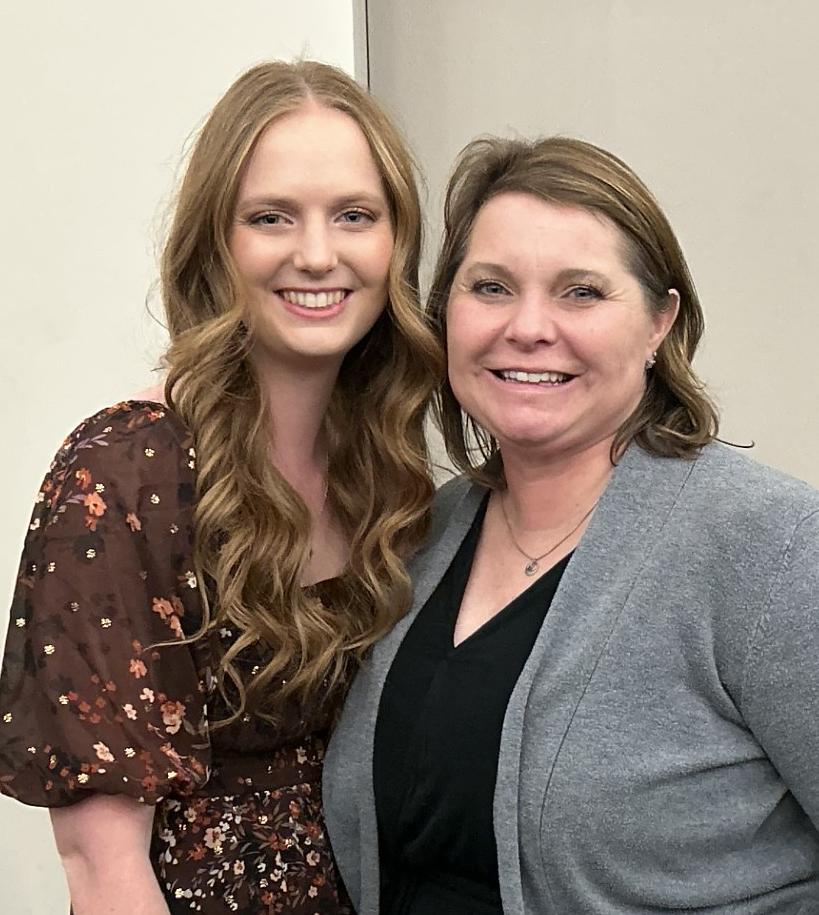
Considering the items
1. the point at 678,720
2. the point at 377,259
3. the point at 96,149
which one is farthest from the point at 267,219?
the point at 96,149

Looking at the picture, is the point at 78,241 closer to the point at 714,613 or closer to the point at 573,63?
the point at 573,63

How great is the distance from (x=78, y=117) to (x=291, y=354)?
0.87m

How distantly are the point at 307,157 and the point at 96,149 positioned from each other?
2.76ft

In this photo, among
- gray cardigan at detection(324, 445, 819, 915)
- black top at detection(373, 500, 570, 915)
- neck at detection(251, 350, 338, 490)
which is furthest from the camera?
neck at detection(251, 350, 338, 490)

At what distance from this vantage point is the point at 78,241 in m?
2.17

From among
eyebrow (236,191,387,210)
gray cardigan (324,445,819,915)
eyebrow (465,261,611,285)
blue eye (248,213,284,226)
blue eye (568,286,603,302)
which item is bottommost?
gray cardigan (324,445,819,915)

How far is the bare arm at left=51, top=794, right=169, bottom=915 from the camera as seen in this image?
1354mm

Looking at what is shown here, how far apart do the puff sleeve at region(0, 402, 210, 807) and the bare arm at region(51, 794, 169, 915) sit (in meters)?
0.03

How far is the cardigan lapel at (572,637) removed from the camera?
50.6 inches

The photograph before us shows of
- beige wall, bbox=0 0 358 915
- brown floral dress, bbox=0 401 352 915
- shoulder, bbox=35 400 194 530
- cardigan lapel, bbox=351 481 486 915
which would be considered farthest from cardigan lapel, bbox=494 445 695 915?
beige wall, bbox=0 0 358 915

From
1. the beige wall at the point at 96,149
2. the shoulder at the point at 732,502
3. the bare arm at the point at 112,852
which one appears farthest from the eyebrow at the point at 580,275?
the beige wall at the point at 96,149

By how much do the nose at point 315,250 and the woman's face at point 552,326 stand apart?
0.53ft

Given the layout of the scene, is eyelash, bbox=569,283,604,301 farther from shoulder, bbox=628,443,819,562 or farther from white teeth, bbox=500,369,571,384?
shoulder, bbox=628,443,819,562

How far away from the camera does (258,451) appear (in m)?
1.50
